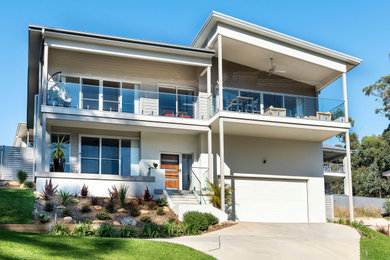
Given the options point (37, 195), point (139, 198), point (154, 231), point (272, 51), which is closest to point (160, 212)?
point (139, 198)

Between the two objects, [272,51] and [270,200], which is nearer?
[272,51]

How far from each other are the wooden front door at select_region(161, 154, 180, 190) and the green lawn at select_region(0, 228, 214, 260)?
961 centimetres

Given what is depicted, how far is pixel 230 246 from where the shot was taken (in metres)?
14.1

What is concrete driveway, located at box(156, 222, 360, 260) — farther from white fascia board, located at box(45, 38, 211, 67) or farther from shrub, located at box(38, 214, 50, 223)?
white fascia board, located at box(45, 38, 211, 67)

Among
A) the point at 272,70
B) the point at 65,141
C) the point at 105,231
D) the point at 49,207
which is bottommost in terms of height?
the point at 105,231

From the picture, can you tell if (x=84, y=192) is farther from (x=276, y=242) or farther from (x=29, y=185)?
(x=276, y=242)

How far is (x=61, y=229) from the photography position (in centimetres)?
1453

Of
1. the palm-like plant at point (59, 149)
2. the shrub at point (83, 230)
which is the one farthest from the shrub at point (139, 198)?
the shrub at point (83, 230)

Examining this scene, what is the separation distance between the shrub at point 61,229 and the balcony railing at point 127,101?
702cm

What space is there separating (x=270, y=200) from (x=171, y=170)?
481cm

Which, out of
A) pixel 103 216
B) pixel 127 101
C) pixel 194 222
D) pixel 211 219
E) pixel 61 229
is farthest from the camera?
pixel 127 101

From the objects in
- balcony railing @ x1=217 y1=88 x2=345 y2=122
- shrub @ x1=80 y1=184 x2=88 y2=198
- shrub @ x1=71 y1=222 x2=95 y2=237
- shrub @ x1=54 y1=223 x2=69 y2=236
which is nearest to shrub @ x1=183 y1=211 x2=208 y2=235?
shrub @ x1=71 y1=222 x2=95 y2=237

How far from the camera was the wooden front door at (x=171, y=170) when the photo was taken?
22.7 m

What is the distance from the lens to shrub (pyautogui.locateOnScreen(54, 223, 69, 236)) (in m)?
14.3
